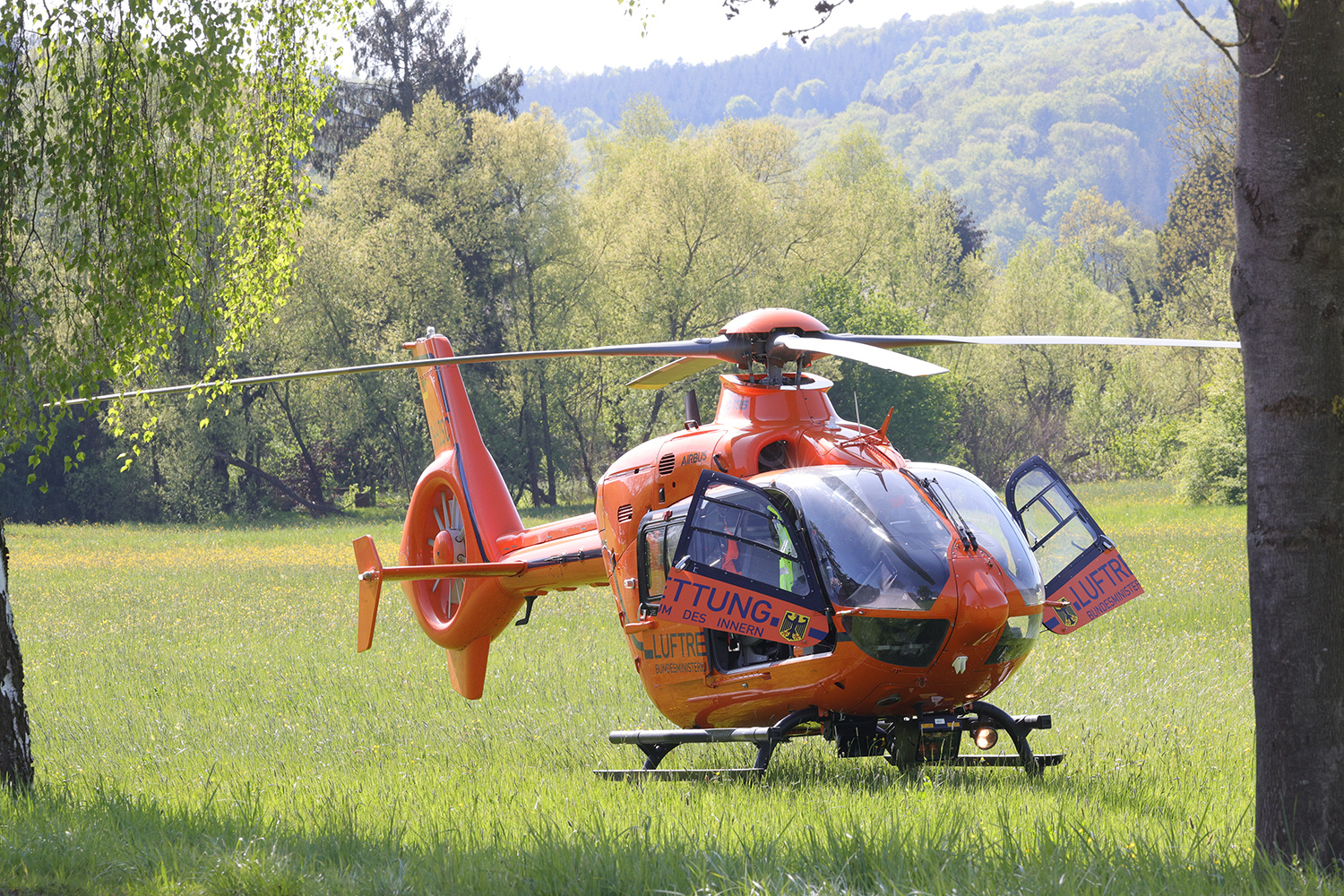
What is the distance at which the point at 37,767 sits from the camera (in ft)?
29.9

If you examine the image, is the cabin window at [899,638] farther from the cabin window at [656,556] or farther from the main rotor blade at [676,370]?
the main rotor blade at [676,370]

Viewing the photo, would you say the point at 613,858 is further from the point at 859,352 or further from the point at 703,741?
the point at 859,352

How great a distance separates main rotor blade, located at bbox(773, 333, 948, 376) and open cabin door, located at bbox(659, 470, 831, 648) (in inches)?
38.5

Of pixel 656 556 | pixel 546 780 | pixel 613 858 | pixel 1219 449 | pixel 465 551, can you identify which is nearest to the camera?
pixel 613 858

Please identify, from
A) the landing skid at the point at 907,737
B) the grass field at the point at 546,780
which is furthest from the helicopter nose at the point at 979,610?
the grass field at the point at 546,780

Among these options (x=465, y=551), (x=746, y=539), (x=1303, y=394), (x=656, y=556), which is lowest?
(x=465, y=551)

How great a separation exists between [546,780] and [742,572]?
1977 millimetres

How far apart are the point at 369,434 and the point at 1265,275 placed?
43117mm

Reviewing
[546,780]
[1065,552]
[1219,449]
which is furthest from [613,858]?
[1219,449]

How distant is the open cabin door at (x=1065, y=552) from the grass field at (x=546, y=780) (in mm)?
964

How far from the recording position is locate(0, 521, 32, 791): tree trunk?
6410mm

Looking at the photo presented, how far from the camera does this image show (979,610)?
6.25m

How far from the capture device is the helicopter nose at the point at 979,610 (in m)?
6.24

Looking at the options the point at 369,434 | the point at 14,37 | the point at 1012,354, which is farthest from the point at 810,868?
the point at 1012,354
